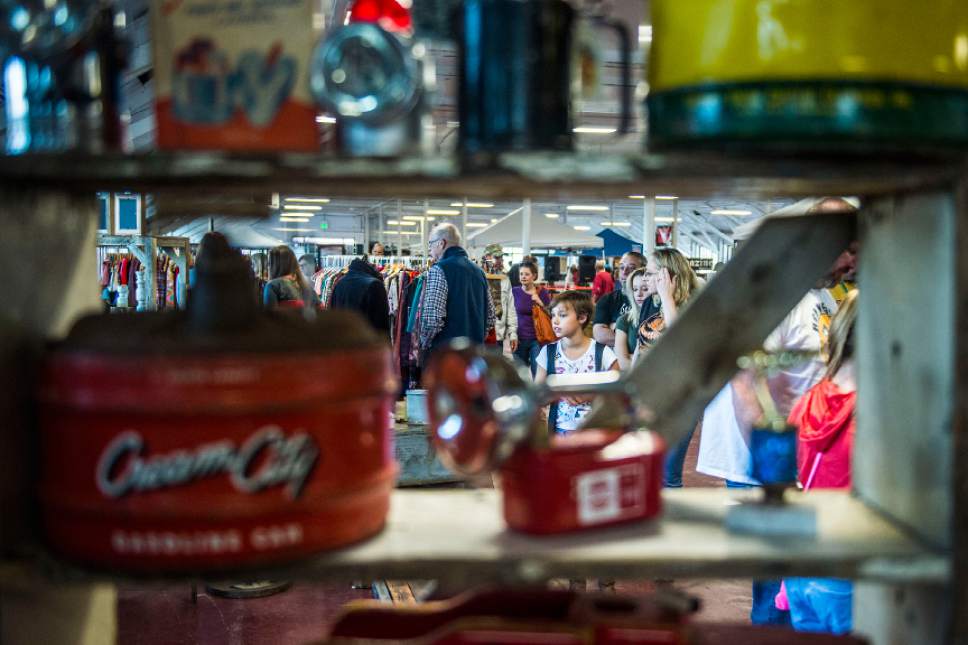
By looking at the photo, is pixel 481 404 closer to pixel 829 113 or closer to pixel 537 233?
pixel 829 113

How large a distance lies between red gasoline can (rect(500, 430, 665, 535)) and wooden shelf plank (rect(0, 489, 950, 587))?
0.02 meters

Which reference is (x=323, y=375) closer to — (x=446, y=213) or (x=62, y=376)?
(x=62, y=376)

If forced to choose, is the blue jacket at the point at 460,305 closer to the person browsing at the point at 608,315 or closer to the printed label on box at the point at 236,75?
the person browsing at the point at 608,315

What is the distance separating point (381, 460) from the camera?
1069 millimetres

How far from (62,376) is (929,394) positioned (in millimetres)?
1048

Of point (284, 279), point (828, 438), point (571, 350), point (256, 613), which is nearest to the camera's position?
point (828, 438)

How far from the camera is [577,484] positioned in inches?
42.3

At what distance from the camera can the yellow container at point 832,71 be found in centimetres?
93

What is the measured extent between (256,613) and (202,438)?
3.23m

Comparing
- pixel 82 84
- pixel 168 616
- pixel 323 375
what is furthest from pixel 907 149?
pixel 168 616

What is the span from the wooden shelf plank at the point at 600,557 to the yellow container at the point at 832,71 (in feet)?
1.62

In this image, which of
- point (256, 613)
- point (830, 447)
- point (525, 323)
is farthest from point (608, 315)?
point (830, 447)

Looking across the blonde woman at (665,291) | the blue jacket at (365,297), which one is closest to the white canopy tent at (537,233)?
the blue jacket at (365,297)

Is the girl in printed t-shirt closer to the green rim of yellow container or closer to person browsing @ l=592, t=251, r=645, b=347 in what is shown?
person browsing @ l=592, t=251, r=645, b=347
